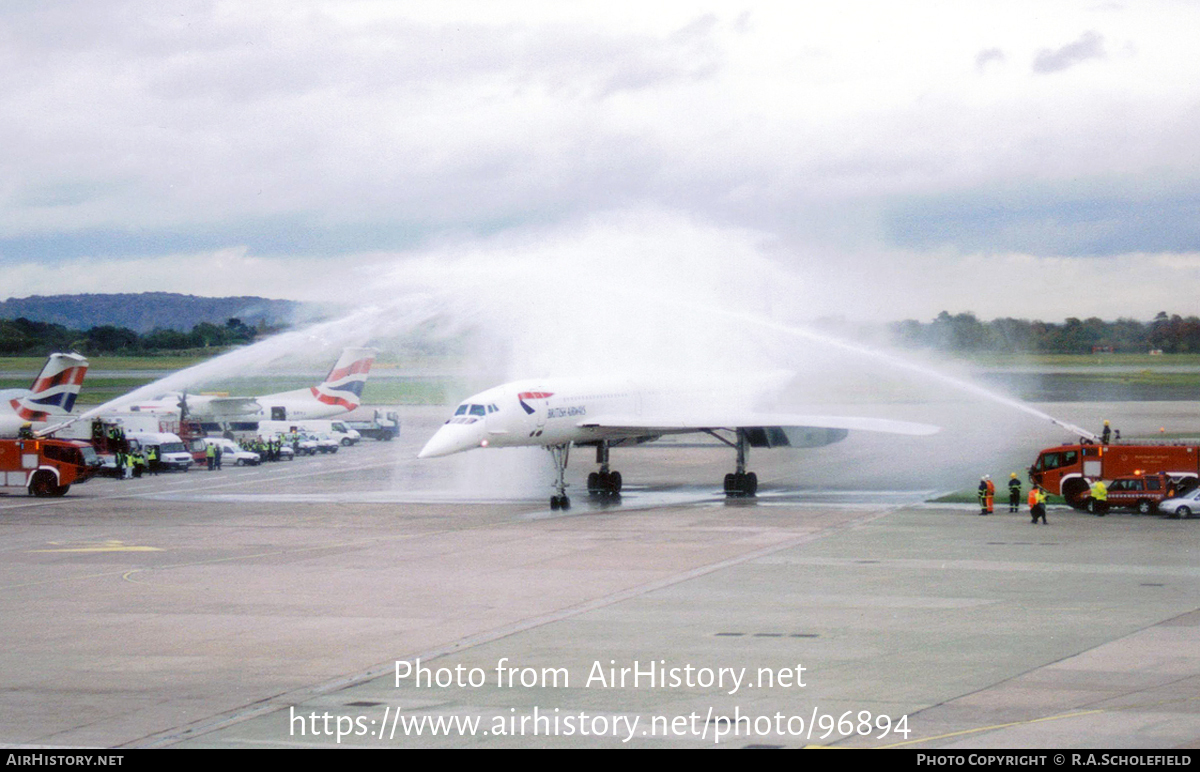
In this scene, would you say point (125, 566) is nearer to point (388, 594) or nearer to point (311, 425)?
point (388, 594)

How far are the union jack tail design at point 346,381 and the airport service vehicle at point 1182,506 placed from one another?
65979 mm

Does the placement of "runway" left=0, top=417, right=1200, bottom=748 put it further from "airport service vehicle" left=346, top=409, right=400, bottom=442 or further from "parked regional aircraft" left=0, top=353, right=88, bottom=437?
"airport service vehicle" left=346, top=409, right=400, bottom=442

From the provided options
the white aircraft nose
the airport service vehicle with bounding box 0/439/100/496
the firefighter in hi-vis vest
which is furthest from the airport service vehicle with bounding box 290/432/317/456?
the firefighter in hi-vis vest

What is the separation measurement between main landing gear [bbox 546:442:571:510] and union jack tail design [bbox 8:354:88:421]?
33.0 m

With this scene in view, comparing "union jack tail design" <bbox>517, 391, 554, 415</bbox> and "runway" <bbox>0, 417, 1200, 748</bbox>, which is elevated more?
"union jack tail design" <bbox>517, 391, 554, 415</bbox>

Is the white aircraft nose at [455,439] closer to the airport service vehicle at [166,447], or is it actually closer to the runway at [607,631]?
the runway at [607,631]

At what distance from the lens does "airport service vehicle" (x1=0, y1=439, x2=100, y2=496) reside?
2190 inches

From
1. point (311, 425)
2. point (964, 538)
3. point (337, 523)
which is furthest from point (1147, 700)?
point (311, 425)

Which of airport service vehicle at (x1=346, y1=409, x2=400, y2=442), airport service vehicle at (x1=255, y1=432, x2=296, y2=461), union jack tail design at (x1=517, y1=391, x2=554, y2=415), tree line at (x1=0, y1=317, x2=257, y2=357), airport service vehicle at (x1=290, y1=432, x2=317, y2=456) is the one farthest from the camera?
tree line at (x1=0, y1=317, x2=257, y2=357)

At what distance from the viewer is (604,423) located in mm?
51469

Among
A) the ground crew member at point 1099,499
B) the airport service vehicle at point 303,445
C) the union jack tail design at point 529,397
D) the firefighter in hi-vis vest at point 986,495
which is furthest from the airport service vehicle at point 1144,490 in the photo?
the airport service vehicle at point 303,445

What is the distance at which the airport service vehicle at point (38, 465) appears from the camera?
182 ft

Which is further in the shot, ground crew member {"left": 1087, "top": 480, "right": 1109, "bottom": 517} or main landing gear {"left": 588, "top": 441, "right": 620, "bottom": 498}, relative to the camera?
main landing gear {"left": 588, "top": 441, "right": 620, "bottom": 498}

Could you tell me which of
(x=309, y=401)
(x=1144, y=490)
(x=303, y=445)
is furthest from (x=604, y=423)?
(x=309, y=401)
